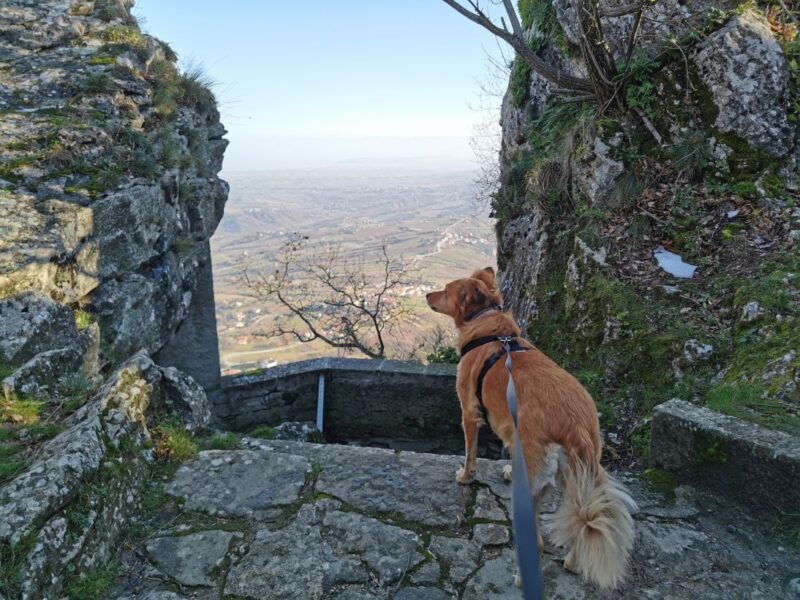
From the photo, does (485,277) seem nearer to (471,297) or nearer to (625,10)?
(471,297)

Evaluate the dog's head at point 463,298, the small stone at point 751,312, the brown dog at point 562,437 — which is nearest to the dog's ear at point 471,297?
the dog's head at point 463,298

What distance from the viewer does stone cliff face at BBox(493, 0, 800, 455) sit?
14.8ft


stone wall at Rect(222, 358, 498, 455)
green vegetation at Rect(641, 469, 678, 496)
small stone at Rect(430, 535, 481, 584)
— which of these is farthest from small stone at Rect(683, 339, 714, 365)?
small stone at Rect(430, 535, 481, 584)

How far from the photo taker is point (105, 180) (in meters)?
6.72

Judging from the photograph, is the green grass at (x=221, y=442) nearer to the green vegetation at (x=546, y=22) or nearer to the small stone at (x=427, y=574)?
the small stone at (x=427, y=574)

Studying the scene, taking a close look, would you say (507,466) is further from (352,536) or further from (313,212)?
(313,212)

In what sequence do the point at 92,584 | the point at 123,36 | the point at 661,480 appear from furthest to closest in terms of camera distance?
the point at 123,36 < the point at 661,480 < the point at 92,584

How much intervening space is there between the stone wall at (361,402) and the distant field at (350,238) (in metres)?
6.81

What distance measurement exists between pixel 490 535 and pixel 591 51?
263 inches

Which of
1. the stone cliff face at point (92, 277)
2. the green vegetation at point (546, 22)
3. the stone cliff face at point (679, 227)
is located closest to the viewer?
the stone cliff face at point (92, 277)

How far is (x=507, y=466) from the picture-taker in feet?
11.7

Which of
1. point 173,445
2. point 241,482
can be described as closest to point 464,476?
point 241,482

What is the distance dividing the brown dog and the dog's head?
4.7 inches

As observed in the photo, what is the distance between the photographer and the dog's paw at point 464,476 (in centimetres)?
343
